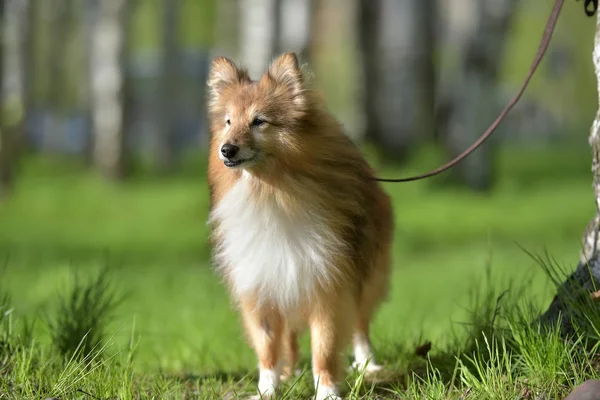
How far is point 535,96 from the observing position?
136 feet

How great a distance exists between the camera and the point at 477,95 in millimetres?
14781

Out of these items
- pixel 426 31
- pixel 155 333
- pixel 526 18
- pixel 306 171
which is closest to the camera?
pixel 306 171

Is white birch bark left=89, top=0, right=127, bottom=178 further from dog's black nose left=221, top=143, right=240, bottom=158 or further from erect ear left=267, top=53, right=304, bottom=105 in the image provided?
dog's black nose left=221, top=143, right=240, bottom=158

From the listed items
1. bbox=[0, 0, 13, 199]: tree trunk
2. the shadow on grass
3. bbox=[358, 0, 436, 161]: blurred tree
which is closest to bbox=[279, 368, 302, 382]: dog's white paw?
the shadow on grass

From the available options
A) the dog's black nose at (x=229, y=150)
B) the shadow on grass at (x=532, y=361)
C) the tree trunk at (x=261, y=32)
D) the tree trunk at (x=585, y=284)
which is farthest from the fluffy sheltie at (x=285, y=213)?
the tree trunk at (x=261, y=32)

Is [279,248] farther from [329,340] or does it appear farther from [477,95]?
[477,95]

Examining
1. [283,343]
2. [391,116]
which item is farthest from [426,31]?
[283,343]

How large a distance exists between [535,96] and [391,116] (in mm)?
24818

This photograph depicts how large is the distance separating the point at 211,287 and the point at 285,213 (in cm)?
570

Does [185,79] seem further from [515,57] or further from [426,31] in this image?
[426,31]

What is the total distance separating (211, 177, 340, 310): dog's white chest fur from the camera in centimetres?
453

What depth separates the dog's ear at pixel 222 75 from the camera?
4.85m

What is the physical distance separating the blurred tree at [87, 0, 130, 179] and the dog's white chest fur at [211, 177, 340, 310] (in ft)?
46.0

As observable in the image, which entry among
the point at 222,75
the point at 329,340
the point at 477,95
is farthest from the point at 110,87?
the point at 329,340
